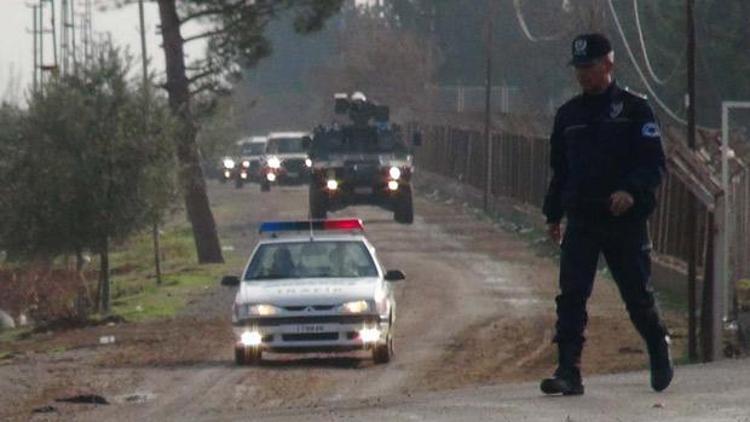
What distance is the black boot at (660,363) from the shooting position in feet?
38.8

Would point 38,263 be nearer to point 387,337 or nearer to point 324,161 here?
point 324,161

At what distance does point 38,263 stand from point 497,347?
14745 millimetres

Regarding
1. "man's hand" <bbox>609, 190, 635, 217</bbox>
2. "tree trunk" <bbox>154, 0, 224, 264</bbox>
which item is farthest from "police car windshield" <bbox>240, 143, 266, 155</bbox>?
"man's hand" <bbox>609, 190, 635, 217</bbox>

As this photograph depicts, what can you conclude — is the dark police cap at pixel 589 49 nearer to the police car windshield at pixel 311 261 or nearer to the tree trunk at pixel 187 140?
the police car windshield at pixel 311 261

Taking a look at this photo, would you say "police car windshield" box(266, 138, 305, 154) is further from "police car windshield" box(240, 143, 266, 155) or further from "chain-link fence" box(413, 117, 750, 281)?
"police car windshield" box(240, 143, 266, 155)

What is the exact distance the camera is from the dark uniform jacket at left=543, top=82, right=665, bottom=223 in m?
11.3

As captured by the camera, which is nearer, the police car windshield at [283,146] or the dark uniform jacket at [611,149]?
the dark uniform jacket at [611,149]

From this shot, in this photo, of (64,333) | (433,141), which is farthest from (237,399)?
(433,141)

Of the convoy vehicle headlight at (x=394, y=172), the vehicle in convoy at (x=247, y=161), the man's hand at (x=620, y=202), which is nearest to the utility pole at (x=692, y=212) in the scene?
the man's hand at (x=620, y=202)

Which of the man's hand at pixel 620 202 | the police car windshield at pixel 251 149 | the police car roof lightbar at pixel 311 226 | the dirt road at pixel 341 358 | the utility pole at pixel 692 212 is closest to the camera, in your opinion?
the man's hand at pixel 620 202

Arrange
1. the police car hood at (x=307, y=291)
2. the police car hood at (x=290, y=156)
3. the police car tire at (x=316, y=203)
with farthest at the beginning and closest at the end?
1. the police car hood at (x=290, y=156)
2. the police car tire at (x=316, y=203)
3. the police car hood at (x=307, y=291)

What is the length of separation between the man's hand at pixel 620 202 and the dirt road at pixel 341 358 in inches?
168

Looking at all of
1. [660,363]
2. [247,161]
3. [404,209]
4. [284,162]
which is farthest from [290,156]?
[660,363]

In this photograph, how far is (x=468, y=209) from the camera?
59938mm
